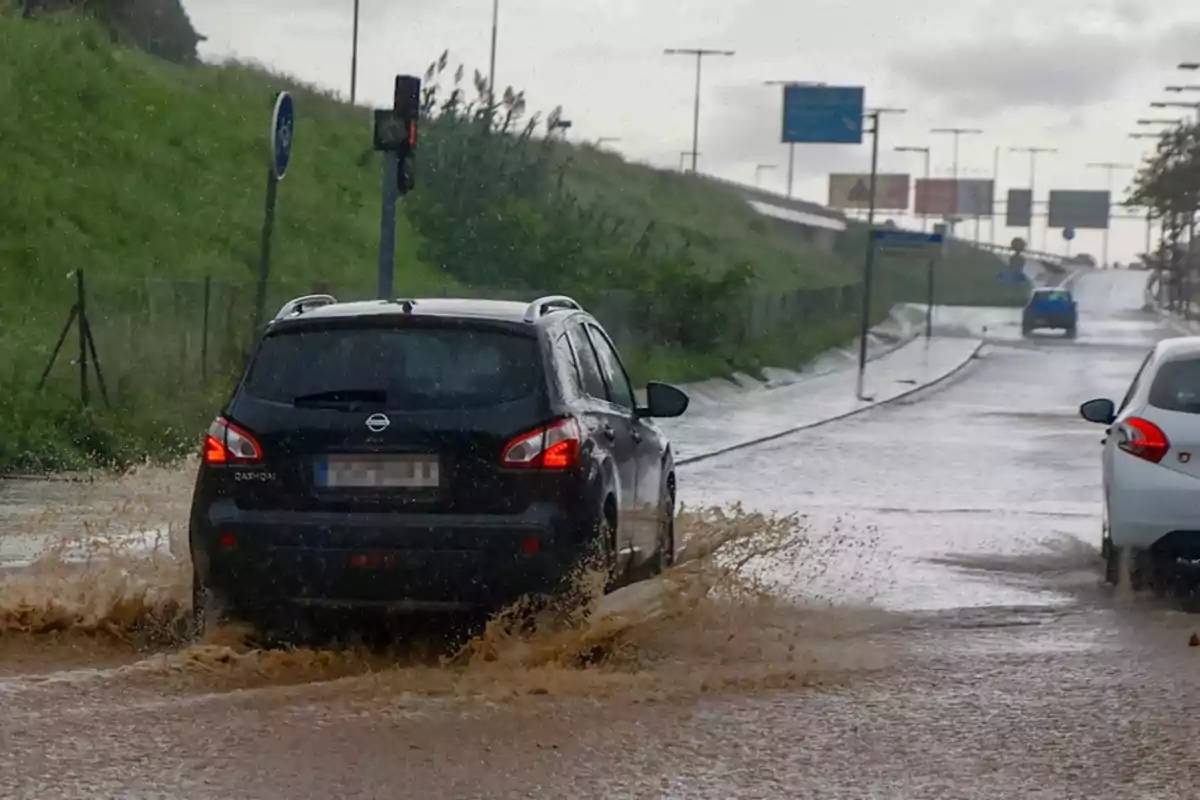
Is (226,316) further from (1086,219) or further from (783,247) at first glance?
(1086,219)

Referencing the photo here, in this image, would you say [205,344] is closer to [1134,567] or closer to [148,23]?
[1134,567]

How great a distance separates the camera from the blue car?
74562 mm

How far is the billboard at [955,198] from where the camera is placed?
15262 centimetres

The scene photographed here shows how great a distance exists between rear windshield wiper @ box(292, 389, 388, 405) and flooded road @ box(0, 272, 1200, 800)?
1040 millimetres

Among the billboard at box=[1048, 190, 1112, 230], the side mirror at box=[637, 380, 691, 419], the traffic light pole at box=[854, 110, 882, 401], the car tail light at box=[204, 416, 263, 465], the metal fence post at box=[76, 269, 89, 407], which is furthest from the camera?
the billboard at box=[1048, 190, 1112, 230]

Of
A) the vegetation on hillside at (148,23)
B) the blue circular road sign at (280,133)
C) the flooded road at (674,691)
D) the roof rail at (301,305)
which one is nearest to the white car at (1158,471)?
the flooded road at (674,691)

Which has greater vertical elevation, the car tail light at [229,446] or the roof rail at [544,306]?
the roof rail at [544,306]

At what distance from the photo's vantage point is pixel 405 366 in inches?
379

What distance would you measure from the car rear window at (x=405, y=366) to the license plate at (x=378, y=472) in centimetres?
25

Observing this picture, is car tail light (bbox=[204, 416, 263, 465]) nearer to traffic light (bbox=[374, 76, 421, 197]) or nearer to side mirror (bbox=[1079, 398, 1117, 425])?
side mirror (bbox=[1079, 398, 1117, 425])

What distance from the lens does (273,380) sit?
31.8 feet

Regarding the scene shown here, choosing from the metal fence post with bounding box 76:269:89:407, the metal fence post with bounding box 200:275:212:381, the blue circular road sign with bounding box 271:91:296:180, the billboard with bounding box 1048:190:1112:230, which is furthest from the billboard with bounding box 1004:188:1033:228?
the blue circular road sign with bounding box 271:91:296:180

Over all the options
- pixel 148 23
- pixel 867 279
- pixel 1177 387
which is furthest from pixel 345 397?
pixel 148 23

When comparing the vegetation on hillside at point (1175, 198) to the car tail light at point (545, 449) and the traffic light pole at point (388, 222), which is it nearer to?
the traffic light pole at point (388, 222)
